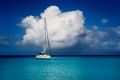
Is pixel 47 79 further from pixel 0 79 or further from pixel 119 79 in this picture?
pixel 119 79

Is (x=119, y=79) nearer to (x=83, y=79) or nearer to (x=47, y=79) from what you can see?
(x=83, y=79)

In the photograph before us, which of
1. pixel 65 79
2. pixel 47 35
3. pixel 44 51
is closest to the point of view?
pixel 65 79

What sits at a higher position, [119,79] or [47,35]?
[47,35]

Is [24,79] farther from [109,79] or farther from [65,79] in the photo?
[109,79]

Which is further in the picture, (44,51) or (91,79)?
(44,51)

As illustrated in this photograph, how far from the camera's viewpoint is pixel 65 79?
424 inches

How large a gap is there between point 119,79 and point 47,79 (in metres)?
2.32

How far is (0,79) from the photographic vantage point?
36.1ft

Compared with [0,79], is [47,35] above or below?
above

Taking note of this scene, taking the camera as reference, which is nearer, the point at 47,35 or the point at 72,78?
the point at 72,78

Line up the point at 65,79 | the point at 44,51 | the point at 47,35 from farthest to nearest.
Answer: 1. the point at 44,51
2. the point at 47,35
3. the point at 65,79

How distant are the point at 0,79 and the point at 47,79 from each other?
1.48 m

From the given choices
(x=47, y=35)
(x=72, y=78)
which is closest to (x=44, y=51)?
(x=47, y=35)

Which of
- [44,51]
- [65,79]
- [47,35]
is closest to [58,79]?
[65,79]
